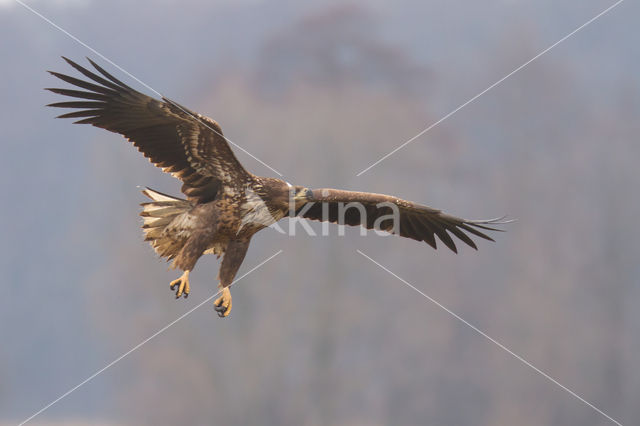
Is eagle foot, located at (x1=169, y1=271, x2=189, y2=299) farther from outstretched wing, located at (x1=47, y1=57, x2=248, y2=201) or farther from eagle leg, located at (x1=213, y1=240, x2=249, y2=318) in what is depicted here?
outstretched wing, located at (x1=47, y1=57, x2=248, y2=201)

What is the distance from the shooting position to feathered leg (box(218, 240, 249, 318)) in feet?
19.1

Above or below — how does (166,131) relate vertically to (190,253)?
above

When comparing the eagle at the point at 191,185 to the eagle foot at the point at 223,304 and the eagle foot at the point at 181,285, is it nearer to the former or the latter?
the eagle foot at the point at 223,304

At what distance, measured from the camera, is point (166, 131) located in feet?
19.6

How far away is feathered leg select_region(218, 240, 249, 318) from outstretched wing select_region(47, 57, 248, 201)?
0.43 m

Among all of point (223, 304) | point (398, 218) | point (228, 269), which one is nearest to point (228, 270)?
point (228, 269)

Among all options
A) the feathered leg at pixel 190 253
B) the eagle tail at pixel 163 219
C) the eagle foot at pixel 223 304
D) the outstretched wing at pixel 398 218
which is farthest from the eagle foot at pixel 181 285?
the outstretched wing at pixel 398 218

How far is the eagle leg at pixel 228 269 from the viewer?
19.1ft

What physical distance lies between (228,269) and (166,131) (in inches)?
43.4

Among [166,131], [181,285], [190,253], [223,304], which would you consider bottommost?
[223,304]

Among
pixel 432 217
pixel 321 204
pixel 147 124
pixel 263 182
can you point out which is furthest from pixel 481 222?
pixel 147 124

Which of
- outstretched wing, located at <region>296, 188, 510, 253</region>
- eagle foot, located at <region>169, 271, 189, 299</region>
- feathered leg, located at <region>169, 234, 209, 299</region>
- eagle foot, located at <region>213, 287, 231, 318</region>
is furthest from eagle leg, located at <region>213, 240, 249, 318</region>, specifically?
outstretched wing, located at <region>296, 188, 510, 253</region>

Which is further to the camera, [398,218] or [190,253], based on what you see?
[398,218]

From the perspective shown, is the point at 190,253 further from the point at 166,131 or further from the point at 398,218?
the point at 398,218
